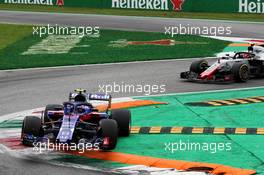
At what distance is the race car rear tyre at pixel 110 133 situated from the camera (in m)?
17.0

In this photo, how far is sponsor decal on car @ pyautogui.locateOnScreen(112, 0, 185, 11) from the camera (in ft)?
184

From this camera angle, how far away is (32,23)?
49469mm

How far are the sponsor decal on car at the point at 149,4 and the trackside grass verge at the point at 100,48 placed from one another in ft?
39.7

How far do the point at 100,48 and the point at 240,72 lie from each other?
461 inches

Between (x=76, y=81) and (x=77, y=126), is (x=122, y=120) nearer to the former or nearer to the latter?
(x=77, y=126)

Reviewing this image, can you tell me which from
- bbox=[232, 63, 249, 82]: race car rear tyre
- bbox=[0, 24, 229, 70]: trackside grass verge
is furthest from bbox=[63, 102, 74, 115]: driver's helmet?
bbox=[0, 24, 229, 70]: trackside grass verge

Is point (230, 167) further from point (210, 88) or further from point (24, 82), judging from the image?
point (24, 82)

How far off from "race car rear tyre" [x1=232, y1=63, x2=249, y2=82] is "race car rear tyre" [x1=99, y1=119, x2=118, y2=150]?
35.9 feet

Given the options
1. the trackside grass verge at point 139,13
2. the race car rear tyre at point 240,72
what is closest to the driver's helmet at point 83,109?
the race car rear tyre at point 240,72

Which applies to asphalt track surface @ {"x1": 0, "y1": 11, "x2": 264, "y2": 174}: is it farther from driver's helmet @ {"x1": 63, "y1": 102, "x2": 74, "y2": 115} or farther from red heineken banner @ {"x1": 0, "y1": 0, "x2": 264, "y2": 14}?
red heineken banner @ {"x1": 0, "y1": 0, "x2": 264, "y2": 14}

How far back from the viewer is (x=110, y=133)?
17.0 metres

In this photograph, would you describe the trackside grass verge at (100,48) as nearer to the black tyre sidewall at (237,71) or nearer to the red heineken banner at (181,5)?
the black tyre sidewall at (237,71)

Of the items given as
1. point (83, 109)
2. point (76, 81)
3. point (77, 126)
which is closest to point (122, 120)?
point (83, 109)

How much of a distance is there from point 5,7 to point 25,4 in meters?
1.74
